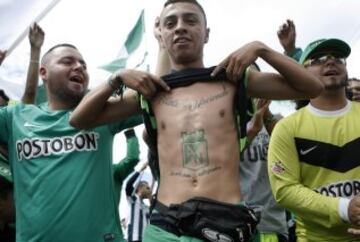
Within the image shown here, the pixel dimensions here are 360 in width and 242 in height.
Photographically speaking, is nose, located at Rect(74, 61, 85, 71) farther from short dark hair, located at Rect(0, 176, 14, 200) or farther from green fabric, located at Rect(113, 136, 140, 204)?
short dark hair, located at Rect(0, 176, 14, 200)

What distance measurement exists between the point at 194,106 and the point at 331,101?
52.0 inches

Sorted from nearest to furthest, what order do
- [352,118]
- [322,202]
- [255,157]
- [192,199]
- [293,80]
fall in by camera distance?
[192,199] < [293,80] < [322,202] < [352,118] < [255,157]

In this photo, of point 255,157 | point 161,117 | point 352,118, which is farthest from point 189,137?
point 255,157

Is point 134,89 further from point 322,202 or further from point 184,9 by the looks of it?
point 322,202

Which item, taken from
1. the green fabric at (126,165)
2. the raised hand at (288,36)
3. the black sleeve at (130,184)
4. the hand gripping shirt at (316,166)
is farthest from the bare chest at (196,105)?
the black sleeve at (130,184)

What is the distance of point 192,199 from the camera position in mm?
3035

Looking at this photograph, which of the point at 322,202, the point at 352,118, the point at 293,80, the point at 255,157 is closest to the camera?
the point at 293,80

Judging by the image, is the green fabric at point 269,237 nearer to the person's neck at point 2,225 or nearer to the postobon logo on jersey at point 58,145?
the postobon logo on jersey at point 58,145

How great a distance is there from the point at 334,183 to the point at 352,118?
0.46m

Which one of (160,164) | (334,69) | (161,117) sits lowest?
(160,164)

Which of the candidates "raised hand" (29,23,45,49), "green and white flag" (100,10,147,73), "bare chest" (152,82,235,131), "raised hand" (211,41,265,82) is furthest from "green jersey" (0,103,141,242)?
"green and white flag" (100,10,147,73)

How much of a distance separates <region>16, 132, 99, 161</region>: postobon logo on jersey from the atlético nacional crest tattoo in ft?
3.38

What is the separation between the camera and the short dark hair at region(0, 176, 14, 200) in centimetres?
462

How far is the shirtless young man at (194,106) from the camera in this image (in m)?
3.13
